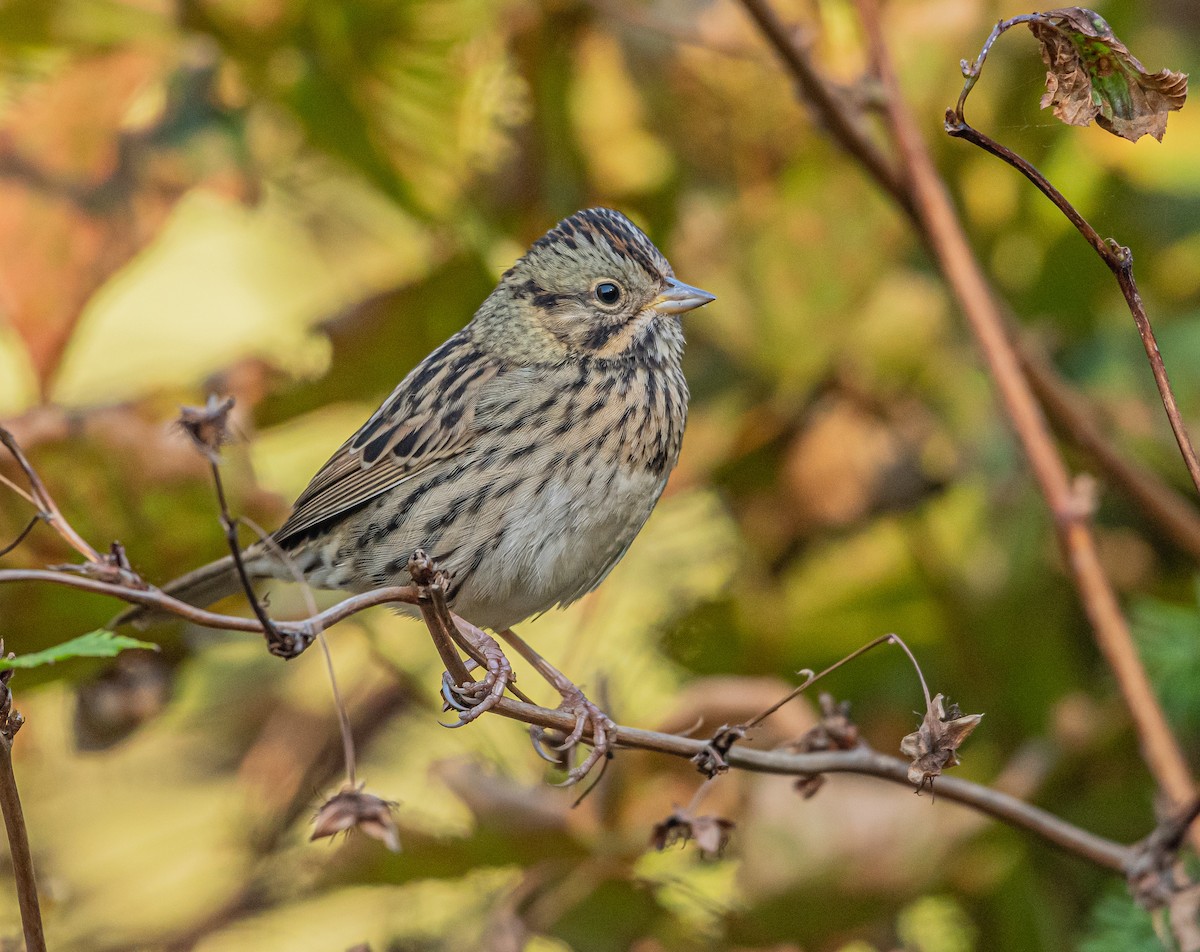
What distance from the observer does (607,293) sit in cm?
250

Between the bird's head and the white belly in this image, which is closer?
the white belly

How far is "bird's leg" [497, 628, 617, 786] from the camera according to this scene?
5.61 feet

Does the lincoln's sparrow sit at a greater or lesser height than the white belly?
greater

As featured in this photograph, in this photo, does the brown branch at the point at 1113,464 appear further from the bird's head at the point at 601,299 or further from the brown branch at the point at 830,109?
the bird's head at the point at 601,299

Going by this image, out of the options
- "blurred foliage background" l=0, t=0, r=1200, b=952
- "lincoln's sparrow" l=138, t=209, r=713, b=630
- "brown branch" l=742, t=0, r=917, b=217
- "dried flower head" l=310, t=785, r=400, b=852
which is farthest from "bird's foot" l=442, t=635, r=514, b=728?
"brown branch" l=742, t=0, r=917, b=217

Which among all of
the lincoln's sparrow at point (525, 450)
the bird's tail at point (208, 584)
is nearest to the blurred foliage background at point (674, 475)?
the bird's tail at point (208, 584)

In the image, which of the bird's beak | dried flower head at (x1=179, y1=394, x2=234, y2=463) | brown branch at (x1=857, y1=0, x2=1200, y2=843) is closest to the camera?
dried flower head at (x1=179, y1=394, x2=234, y2=463)

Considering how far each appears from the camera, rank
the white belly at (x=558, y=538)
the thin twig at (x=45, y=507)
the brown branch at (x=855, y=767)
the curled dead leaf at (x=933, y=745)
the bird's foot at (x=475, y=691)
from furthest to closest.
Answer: the white belly at (x=558, y=538) → the bird's foot at (x=475, y=691) → the brown branch at (x=855, y=767) → the curled dead leaf at (x=933, y=745) → the thin twig at (x=45, y=507)

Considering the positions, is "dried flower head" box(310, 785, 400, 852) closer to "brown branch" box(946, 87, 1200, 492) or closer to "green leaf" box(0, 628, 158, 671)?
"green leaf" box(0, 628, 158, 671)

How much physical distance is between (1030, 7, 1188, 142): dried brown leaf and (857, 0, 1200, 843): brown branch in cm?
100

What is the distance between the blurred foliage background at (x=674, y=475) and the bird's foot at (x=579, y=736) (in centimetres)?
18

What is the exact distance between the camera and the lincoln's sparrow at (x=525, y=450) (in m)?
2.30

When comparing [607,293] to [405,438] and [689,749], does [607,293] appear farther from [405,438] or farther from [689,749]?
[689,749]

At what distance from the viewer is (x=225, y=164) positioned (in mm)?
2838
